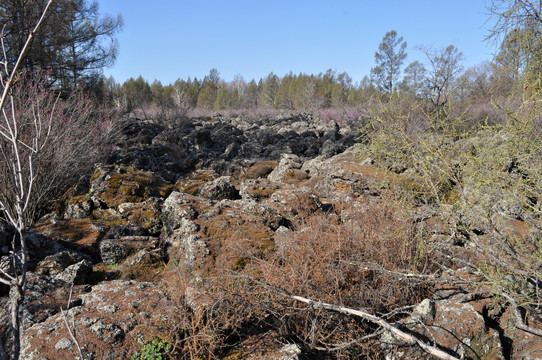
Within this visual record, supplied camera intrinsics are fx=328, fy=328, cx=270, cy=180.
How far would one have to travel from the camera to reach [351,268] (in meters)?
3.59

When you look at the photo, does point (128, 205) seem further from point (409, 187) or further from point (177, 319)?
point (409, 187)

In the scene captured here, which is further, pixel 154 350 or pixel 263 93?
pixel 263 93

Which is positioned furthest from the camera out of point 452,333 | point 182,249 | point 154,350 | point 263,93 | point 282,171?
point 263,93

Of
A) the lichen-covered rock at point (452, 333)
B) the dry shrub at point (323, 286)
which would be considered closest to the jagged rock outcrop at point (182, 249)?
the lichen-covered rock at point (452, 333)

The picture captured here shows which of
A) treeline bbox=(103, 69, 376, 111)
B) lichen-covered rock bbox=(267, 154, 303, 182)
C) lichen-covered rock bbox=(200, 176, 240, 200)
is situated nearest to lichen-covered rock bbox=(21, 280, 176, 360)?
lichen-covered rock bbox=(200, 176, 240, 200)

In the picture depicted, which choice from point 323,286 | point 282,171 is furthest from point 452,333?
point 282,171

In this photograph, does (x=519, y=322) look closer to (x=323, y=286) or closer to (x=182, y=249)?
(x=323, y=286)

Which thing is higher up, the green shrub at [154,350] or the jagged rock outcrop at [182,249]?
the jagged rock outcrop at [182,249]

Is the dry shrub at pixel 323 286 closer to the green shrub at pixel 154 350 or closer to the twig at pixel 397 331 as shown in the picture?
the twig at pixel 397 331

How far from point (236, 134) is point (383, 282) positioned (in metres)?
14.6

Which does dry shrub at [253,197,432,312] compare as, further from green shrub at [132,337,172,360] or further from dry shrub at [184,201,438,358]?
green shrub at [132,337,172,360]

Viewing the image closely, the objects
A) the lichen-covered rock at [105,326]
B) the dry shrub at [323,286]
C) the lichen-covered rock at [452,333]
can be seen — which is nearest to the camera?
the lichen-covered rock at [105,326]

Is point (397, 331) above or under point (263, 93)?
under

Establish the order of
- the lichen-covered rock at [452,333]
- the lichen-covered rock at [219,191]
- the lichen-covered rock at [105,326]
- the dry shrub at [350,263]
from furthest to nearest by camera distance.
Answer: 1. the lichen-covered rock at [219,191]
2. the dry shrub at [350,263]
3. the lichen-covered rock at [452,333]
4. the lichen-covered rock at [105,326]
